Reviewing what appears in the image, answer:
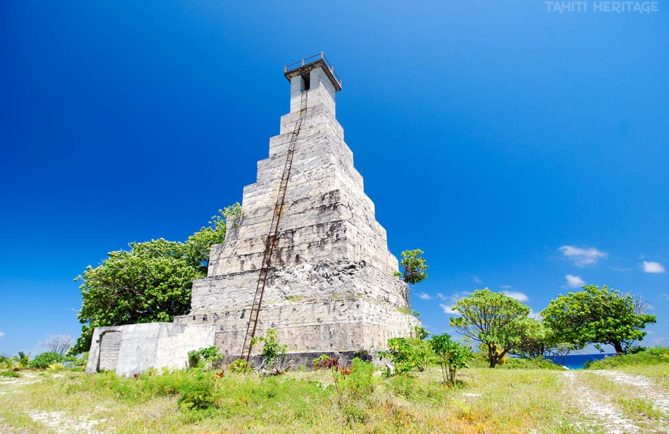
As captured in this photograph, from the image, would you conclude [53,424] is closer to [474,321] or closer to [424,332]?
[424,332]

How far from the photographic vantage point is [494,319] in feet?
65.2

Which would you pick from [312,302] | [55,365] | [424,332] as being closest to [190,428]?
[312,302]

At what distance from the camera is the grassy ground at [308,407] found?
7.10 meters

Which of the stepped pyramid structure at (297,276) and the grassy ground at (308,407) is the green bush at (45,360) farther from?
the grassy ground at (308,407)

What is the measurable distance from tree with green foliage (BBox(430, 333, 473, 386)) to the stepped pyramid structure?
3772mm

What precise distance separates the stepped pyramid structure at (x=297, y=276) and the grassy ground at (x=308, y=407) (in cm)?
448

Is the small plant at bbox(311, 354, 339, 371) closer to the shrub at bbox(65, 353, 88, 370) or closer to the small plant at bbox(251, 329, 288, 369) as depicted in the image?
the small plant at bbox(251, 329, 288, 369)

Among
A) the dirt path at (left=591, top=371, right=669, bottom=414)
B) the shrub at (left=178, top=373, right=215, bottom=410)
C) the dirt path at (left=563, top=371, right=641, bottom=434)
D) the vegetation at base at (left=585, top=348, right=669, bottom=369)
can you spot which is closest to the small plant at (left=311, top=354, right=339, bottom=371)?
the shrub at (left=178, top=373, right=215, bottom=410)

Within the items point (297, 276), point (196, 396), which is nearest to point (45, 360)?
point (297, 276)

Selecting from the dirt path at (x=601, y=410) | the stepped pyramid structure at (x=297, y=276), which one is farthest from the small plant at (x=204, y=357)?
the dirt path at (x=601, y=410)

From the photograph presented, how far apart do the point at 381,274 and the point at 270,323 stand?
21.9 feet

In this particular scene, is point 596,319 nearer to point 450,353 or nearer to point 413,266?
point 413,266

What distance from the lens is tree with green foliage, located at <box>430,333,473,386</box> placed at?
37.9 ft

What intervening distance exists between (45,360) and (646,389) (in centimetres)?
3343
